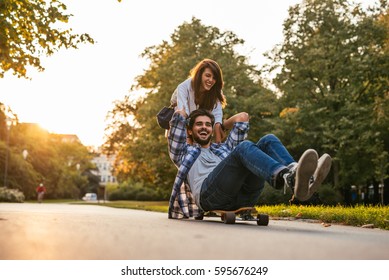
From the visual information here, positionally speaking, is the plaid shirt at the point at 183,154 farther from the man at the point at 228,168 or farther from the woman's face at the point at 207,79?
the woman's face at the point at 207,79

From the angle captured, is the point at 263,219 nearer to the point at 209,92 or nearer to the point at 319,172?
the point at 319,172

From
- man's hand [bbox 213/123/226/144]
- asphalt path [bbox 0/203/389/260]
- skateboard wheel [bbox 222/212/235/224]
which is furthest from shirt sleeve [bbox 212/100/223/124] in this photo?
asphalt path [bbox 0/203/389/260]

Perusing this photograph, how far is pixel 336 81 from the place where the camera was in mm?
28391

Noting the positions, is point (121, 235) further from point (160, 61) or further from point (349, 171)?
point (160, 61)

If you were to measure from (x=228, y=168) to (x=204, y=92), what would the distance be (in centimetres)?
168

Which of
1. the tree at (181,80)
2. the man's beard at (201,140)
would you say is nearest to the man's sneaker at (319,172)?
the man's beard at (201,140)

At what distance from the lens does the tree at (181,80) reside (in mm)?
29094

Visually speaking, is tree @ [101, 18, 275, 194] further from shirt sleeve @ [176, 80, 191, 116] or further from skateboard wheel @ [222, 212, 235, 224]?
skateboard wheel @ [222, 212, 235, 224]

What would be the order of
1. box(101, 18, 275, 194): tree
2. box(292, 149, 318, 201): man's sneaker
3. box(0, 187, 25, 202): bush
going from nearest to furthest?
1. box(292, 149, 318, 201): man's sneaker
2. box(101, 18, 275, 194): tree
3. box(0, 187, 25, 202): bush

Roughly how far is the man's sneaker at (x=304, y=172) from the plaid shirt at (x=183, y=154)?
1.79 meters

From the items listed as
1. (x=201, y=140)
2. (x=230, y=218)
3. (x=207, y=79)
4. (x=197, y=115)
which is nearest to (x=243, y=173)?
(x=230, y=218)

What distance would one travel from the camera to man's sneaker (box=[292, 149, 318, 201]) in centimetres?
444

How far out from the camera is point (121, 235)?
3.97 meters
